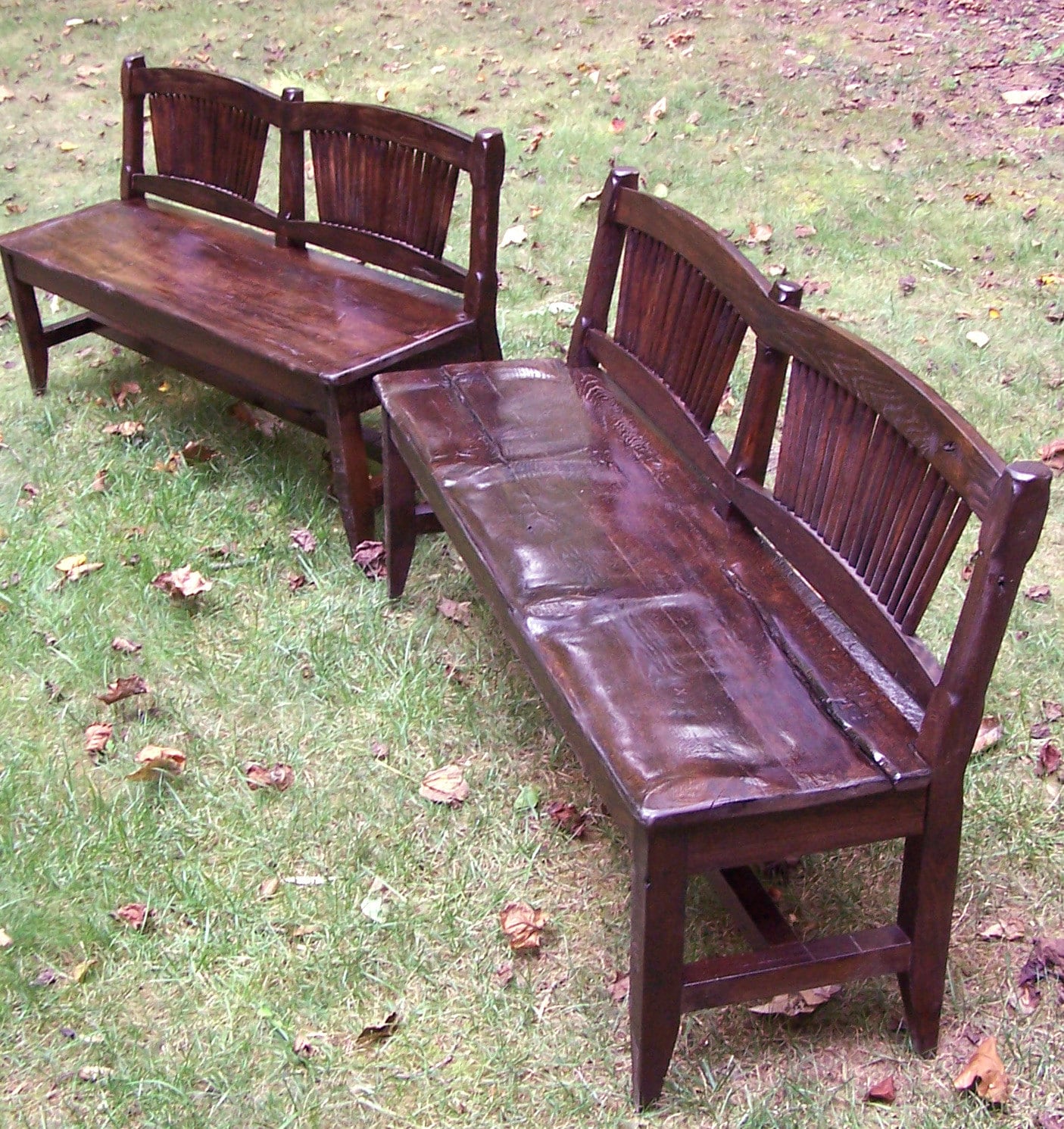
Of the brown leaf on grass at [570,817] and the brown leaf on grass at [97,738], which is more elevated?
the brown leaf on grass at [97,738]

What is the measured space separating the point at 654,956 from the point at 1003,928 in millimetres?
886

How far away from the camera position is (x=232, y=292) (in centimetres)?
378

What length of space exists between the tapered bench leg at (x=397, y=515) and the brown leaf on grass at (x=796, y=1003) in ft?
5.18

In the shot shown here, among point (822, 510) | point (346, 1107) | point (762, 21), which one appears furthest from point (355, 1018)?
point (762, 21)

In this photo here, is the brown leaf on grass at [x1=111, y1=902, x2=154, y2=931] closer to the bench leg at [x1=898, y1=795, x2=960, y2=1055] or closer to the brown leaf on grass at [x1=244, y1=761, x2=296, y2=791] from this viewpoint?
the brown leaf on grass at [x1=244, y1=761, x2=296, y2=791]

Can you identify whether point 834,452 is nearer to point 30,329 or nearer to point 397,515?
point 397,515

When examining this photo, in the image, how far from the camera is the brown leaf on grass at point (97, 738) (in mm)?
2918

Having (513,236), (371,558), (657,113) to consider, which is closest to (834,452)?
(371,558)

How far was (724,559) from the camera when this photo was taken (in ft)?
8.12

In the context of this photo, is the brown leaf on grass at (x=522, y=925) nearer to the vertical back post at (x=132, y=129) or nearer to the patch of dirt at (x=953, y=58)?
the vertical back post at (x=132, y=129)

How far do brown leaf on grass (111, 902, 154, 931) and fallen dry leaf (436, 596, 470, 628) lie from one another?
1147 mm

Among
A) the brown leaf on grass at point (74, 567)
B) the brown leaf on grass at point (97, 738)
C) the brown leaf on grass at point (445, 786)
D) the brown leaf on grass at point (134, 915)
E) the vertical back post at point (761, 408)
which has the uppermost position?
the vertical back post at point (761, 408)

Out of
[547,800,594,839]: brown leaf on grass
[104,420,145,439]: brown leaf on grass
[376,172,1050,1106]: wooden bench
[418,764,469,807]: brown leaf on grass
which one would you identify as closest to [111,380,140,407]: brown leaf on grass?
[104,420,145,439]: brown leaf on grass

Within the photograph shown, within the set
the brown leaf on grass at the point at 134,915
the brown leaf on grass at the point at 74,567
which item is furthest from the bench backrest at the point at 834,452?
the brown leaf on grass at the point at 74,567
